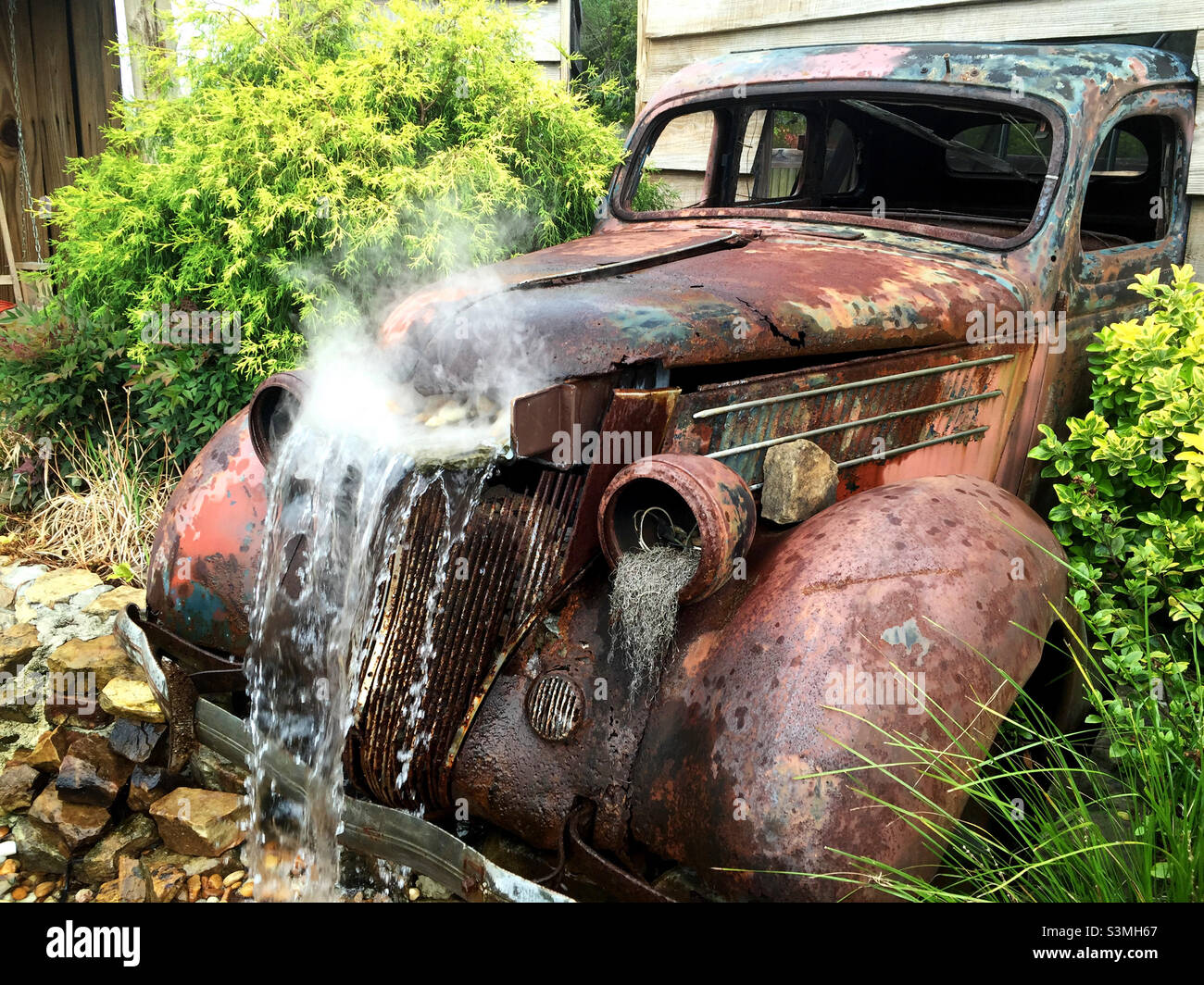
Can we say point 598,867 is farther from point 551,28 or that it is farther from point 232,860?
point 551,28

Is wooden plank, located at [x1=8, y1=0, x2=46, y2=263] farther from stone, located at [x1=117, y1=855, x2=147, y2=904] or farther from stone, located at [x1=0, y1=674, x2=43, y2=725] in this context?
stone, located at [x1=117, y1=855, x2=147, y2=904]

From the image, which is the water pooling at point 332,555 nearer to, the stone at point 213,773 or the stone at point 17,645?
the stone at point 213,773

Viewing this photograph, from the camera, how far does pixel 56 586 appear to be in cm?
418

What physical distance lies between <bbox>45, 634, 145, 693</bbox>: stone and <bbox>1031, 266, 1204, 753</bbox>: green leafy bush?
2.99 m

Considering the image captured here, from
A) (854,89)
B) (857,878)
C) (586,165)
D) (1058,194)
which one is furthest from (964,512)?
(586,165)

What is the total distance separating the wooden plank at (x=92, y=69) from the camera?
6582mm

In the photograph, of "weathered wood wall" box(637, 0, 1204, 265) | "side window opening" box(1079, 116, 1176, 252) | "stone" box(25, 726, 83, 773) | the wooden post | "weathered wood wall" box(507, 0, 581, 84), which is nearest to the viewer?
"stone" box(25, 726, 83, 773)

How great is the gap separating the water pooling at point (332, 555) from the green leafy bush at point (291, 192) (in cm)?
182

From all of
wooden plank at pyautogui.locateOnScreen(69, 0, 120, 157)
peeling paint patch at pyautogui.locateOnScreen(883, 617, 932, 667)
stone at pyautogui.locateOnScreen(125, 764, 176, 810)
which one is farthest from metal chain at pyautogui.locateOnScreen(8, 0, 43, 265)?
peeling paint patch at pyautogui.locateOnScreen(883, 617, 932, 667)

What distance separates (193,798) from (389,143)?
8.76 feet

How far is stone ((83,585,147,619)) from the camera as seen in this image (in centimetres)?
392

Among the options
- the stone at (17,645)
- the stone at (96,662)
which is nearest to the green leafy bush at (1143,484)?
the stone at (96,662)

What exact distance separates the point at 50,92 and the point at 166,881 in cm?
591
